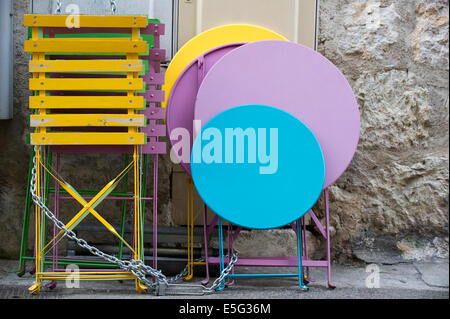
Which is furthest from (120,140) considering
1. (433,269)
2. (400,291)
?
(433,269)

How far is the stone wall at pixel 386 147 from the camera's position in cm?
381

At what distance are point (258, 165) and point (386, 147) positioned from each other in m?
1.12

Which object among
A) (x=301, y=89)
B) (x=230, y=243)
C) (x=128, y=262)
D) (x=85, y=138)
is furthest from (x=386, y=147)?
(x=85, y=138)

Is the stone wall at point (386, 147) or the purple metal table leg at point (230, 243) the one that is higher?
the stone wall at point (386, 147)

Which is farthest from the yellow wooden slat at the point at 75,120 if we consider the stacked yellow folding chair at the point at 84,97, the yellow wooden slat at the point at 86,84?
the yellow wooden slat at the point at 86,84

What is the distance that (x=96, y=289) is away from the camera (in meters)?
3.20

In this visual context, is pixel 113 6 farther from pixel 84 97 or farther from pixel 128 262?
pixel 128 262

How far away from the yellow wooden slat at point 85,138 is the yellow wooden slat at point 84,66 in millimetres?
327

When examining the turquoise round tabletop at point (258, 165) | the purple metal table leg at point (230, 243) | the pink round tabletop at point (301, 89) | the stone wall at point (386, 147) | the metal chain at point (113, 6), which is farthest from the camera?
the stone wall at point (386, 147)

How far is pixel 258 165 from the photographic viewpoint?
315 cm

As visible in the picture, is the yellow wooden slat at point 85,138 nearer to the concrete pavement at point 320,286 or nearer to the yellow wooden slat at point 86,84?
the yellow wooden slat at point 86,84

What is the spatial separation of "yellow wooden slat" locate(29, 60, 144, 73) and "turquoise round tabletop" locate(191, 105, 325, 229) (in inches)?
19.3

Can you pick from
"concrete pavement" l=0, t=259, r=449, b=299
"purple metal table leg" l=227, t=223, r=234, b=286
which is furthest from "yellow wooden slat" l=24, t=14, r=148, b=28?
"concrete pavement" l=0, t=259, r=449, b=299

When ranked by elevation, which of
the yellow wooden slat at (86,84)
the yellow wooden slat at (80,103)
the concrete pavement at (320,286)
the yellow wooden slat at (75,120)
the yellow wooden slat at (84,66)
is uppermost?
the yellow wooden slat at (84,66)
